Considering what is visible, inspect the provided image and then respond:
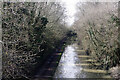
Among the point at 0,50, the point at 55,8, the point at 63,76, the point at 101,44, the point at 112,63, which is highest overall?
the point at 55,8

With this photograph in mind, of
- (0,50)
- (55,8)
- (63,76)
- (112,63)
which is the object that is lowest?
(63,76)

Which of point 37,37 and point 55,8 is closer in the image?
point 37,37

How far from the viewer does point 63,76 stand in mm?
13031

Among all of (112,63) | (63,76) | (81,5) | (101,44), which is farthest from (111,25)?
(81,5)

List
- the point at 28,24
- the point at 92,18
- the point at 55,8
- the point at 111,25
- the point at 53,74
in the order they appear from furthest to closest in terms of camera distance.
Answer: the point at 55,8, the point at 92,18, the point at 53,74, the point at 111,25, the point at 28,24

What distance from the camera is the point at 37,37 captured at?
12523mm

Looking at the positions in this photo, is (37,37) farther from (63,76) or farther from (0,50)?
(0,50)

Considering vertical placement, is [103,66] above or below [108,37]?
below

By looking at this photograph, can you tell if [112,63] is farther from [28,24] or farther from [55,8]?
[55,8]

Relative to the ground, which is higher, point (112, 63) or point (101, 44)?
point (101, 44)

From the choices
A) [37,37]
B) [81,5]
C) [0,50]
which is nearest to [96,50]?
[37,37]

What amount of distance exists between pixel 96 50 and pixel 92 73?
2.34 metres

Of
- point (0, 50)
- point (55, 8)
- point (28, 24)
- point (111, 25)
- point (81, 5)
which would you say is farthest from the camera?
point (81, 5)

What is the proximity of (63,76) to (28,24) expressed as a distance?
494 cm
